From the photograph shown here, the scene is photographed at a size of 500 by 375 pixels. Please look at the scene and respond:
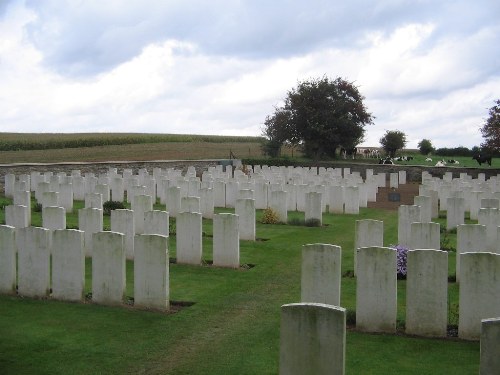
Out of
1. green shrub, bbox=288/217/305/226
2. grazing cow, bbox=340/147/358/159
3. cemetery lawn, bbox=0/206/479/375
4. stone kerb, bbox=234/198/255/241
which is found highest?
grazing cow, bbox=340/147/358/159

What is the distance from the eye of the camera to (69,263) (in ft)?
35.1

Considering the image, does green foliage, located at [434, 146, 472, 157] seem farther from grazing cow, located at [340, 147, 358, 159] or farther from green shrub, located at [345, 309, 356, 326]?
green shrub, located at [345, 309, 356, 326]

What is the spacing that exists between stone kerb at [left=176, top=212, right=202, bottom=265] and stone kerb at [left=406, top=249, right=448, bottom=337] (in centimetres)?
532

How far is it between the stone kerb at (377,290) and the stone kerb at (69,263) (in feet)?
14.3

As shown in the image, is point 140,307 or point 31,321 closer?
point 31,321

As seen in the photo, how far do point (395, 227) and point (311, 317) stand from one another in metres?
15.0

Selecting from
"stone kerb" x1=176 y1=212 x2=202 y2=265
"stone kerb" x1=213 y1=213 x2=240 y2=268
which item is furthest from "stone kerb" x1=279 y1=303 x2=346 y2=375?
"stone kerb" x1=176 y1=212 x2=202 y2=265

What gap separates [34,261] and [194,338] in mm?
3436

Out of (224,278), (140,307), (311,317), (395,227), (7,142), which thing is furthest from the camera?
(7,142)

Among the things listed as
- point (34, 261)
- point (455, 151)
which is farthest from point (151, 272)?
point (455, 151)

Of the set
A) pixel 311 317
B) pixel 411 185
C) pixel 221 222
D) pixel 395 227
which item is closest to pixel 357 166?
pixel 411 185

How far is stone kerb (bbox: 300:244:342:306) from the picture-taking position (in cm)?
947

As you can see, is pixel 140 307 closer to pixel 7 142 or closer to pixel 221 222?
pixel 221 222

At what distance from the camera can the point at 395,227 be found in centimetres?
2055
